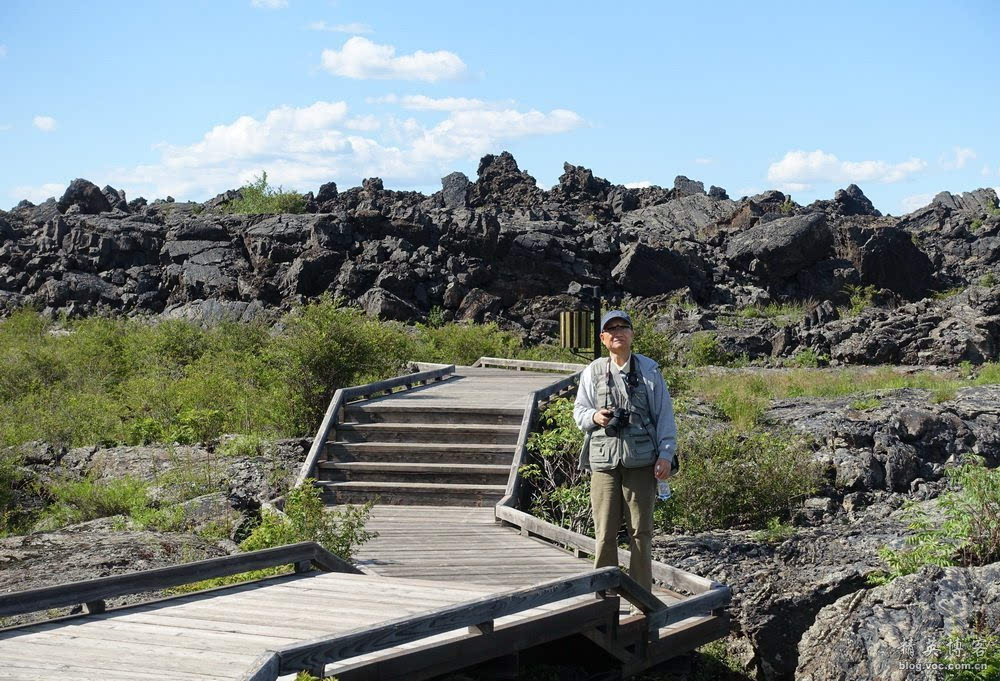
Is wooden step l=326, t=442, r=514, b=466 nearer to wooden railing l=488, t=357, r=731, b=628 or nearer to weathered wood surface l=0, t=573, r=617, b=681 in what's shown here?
wooden railing l=488, t=357, r=731, b=628

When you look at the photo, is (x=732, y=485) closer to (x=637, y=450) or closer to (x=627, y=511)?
(x=627, y=511)

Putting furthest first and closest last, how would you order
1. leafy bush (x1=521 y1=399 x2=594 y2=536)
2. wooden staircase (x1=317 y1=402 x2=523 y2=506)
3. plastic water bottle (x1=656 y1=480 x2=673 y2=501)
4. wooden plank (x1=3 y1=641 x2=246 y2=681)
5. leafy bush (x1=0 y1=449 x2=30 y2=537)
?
1. leafy bush (x1=0 y1=449 x2=30 y2=537)
2. wooden staircase (x1=317 y1=402 x2=523 y2=506)
3. leafy bush (x1=521 y1=399 x2=594 y2=536)
4. plastic water bottle (x1=656 y1=480 x2=673 y2=501)
5. wooden plank (x1=3 y1=641 x2=246 y2=681)

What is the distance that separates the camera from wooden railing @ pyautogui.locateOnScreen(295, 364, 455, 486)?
508 inches

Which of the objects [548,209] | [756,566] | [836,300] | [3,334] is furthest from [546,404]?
[548,209]

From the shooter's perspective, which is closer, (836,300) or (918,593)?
(918,593)

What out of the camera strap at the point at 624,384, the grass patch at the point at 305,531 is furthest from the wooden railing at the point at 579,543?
the grass patch at the point at 305,531

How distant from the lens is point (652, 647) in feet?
23.8

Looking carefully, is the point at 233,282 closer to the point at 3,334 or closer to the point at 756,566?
the point at 3,334

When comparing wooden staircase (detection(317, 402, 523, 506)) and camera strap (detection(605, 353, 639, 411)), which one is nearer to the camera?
camera strap (detection(605, 353, 639, 411))

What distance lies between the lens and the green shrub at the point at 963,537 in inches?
336

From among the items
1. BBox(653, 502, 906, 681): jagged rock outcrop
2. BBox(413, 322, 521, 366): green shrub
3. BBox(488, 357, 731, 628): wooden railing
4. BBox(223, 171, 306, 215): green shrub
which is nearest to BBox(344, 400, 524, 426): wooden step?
BBox(488, 357, 731, 628): wooden railing

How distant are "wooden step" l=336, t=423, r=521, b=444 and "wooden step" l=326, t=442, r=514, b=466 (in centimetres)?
18

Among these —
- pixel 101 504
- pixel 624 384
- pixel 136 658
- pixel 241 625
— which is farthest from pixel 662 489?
pixel 101 504

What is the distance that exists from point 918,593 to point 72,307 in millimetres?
44908
